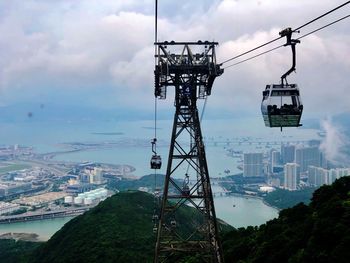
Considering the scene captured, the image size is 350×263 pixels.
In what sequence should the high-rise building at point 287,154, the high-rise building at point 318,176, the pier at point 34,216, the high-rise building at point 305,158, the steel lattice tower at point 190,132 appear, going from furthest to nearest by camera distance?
the high-rise building at point 287,154
the high-rise building at point 305,158
the high-rise building at point 318,176
the pier at point 34,216
the steel lattice tower at point 190,132

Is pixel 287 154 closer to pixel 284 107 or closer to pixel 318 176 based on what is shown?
pixel 318 176

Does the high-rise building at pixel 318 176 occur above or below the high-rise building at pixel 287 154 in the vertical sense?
below

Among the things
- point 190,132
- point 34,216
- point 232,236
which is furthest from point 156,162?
point 34,216

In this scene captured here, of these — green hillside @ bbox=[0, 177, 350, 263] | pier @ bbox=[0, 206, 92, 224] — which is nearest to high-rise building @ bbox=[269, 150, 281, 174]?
pier @ bbox=[0, 206, 92, 224]

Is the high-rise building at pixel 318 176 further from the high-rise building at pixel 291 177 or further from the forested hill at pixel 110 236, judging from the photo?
the forested hill at pixel 110 236

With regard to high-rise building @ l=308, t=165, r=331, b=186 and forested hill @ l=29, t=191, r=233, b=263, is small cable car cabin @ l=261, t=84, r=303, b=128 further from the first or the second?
high-rise building @ l=308, t=165, r=331, b=186

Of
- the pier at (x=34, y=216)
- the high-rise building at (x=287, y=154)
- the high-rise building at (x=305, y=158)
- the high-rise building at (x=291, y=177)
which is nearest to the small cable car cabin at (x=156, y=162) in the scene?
the pier at (x=34, y=216)
